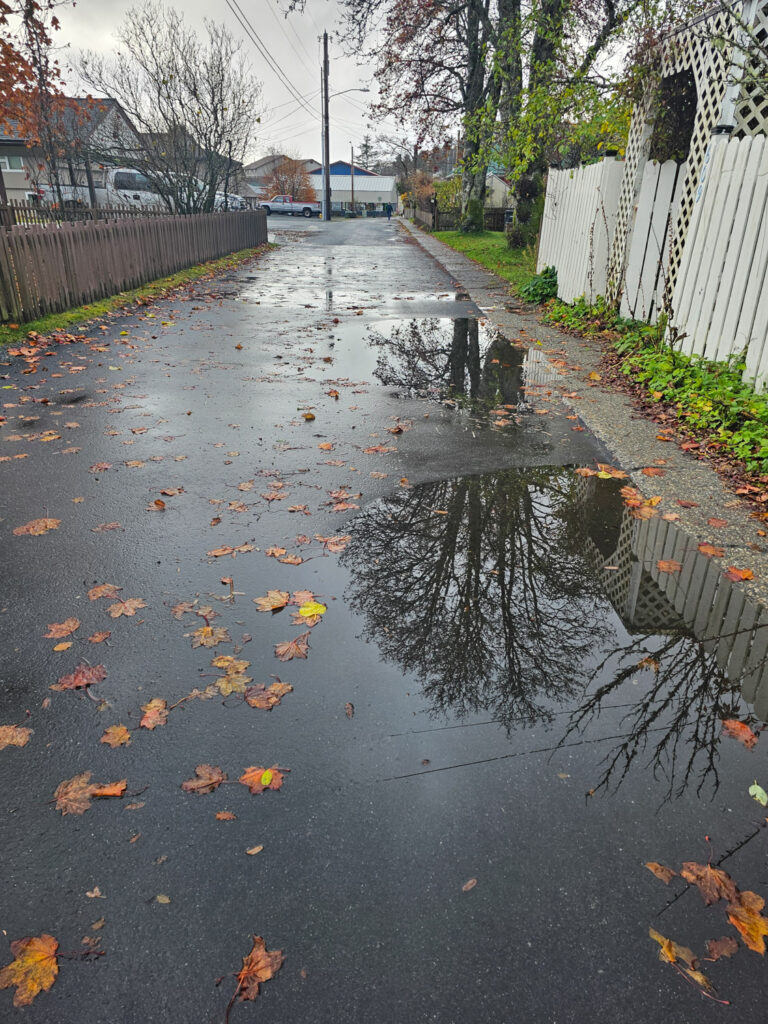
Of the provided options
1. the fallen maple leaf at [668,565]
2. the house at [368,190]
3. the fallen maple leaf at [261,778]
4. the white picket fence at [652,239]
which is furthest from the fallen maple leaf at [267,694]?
the house at [368,190]

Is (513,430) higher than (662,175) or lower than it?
lower

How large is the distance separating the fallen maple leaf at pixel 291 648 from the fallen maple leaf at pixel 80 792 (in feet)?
2.78

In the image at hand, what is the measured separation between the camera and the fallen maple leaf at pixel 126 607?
3216mm

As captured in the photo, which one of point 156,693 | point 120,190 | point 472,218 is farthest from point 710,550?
point 120,190

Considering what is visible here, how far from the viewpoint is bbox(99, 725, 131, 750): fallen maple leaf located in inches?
96.0

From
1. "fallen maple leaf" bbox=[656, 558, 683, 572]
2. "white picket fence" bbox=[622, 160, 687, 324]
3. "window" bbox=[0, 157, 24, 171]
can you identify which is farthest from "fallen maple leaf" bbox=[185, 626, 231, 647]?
"window" bbox=[0, 157, 24, 171]

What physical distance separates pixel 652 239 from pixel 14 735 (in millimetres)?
9147

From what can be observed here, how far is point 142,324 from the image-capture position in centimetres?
1073

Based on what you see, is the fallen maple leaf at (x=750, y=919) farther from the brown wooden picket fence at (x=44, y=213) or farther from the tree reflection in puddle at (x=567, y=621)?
the brown wooden picket fence at (x=44, y=213)

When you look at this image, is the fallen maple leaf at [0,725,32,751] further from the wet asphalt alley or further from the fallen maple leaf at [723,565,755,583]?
the fallen maple leaf at [723,565,755,583]

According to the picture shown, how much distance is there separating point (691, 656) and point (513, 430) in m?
3.35

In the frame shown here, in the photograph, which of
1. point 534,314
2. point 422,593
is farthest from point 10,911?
point 534,314

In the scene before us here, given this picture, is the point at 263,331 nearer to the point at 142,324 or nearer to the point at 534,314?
the point at 142,324

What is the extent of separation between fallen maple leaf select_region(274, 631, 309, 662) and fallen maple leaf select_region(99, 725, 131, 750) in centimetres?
70
